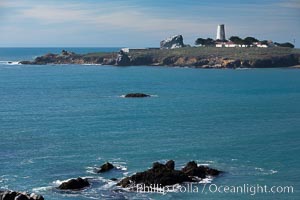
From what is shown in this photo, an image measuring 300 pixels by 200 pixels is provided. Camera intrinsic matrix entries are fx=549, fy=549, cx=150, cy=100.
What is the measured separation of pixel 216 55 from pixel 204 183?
459 feet

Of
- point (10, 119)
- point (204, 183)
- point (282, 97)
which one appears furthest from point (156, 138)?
point (282, 97)

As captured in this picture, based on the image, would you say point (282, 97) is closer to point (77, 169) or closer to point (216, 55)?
point (77, 169)

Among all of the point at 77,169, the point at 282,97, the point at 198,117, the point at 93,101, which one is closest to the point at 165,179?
the point at 77,169

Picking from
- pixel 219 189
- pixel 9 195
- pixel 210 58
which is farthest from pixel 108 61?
pixel 9 195

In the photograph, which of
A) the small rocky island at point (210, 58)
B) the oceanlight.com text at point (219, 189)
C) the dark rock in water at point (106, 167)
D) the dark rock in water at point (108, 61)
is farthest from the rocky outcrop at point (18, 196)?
the dark rock in water at point (108, 61)

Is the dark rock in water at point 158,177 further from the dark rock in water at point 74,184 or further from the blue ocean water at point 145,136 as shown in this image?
the dark rock in water at point 74,184

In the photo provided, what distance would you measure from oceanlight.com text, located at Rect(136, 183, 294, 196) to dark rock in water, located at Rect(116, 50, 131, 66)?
151 meters

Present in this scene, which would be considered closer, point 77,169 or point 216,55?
point 77,169

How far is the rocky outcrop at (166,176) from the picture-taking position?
37.7 metres

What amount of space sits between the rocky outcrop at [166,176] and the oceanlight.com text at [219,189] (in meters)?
0.47

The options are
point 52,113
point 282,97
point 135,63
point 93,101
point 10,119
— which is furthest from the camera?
point 135,63

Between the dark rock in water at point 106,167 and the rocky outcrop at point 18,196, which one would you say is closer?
the rocky outcrop at point 18,196

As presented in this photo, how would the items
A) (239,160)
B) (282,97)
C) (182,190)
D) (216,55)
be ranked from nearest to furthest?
(182,190), (239,160), (282,97), (216,55)

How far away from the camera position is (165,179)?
37.8m
